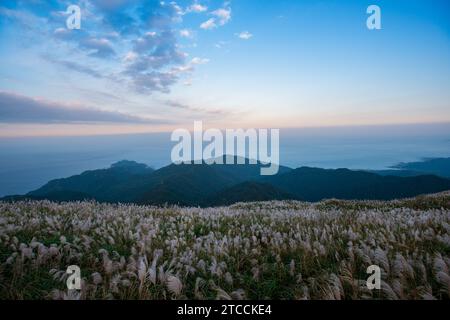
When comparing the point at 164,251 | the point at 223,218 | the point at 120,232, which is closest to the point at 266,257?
the point at 164,251

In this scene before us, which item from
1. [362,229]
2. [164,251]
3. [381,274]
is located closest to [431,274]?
[381,274]

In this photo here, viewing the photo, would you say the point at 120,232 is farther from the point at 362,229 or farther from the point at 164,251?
the point at 362,229

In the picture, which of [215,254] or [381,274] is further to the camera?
[215,254]
